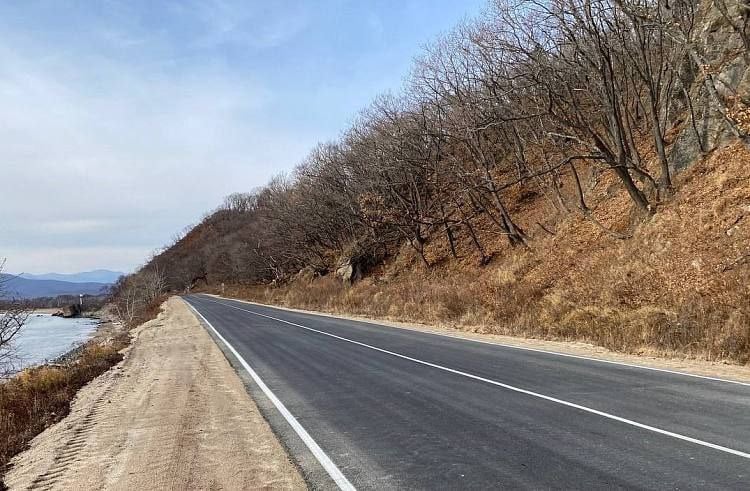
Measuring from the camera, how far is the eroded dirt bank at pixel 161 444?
5.84m

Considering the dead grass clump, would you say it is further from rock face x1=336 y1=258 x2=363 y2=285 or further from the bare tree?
rock face x1=336 y1=258 x2=363 y2=285

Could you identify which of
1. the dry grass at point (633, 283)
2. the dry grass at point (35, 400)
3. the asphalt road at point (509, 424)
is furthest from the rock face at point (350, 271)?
the asphalt road at point (509, 424)

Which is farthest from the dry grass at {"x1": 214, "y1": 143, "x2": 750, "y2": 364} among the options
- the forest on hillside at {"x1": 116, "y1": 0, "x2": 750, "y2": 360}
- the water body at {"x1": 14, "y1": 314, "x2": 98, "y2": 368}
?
the water body at {"x1": 14, "y1": 314, "x2": 98, "y2": 368}

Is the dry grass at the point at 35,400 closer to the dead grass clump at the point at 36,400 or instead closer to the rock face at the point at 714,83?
the dead grass clump at the point at 36,400

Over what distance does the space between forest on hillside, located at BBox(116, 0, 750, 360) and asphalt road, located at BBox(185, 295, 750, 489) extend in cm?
456

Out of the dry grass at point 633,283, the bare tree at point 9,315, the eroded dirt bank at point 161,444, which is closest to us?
the eroded dirt bank at point 161,444

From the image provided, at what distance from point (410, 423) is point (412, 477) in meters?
2.11

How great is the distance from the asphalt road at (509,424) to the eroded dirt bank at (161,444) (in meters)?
0.45

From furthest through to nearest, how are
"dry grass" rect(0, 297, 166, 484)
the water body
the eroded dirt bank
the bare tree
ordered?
the water body → the bare tree → "dry grass" rect(0, 297, 166, 484) → the eroded dirt bank

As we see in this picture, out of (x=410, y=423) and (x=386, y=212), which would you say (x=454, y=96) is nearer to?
(x=386, y=212)

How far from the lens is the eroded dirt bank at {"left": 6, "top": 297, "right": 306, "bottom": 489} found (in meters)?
5.84

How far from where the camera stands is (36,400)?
11719 millimetres

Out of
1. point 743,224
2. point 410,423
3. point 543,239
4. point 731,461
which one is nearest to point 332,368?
point 410,423

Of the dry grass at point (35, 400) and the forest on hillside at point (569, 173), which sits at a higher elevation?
the forest on hillside at point (569, 173)
